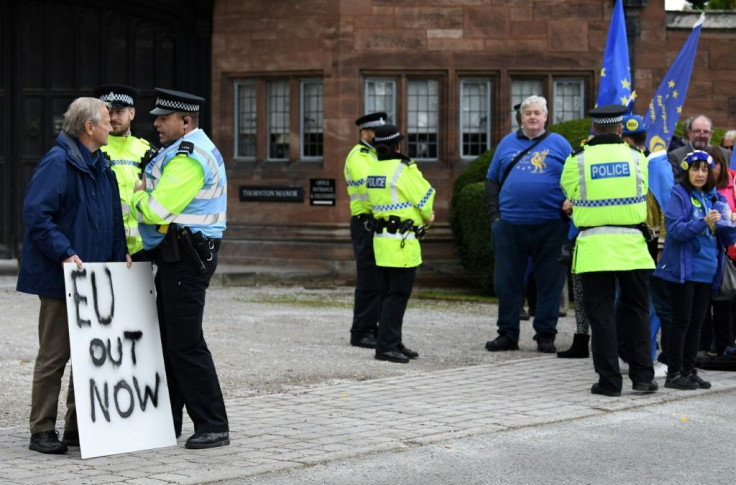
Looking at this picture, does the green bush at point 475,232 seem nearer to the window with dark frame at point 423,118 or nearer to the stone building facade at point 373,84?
the stone building facade at point 373,84

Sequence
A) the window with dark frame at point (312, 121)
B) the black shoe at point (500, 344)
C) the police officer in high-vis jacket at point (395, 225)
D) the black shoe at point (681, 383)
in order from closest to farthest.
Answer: the black shoe at point (681, 383), the police officer in high-vis jacket at point (395, 225), the black shoe at point (500, 344), the window with dark frame at point (312, 121)

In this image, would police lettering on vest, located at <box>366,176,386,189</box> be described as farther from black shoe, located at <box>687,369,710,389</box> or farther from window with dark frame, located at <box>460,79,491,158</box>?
window with dark frame, located at <box>460,79,491,158</box>

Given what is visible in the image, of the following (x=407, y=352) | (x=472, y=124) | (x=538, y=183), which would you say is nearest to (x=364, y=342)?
(x=407, y=352)

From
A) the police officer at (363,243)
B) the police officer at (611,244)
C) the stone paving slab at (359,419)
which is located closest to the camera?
the stone paving slab at (359,419)

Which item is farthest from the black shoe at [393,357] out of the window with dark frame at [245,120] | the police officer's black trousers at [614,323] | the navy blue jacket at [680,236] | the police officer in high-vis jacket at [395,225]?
the window with dark frame at [245,120]

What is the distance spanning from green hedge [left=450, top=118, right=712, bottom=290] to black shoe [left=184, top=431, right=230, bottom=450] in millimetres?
8742

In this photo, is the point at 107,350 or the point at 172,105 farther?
the point at 172,105

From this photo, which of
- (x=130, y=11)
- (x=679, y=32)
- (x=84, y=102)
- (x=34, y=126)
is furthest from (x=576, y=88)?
(x=84, y=102)

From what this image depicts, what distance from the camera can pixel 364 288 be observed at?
12.3 meters

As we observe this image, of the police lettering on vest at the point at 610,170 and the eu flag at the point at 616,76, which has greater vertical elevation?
the eu flag at the point at 616,76

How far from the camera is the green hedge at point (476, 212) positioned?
16.3 meters

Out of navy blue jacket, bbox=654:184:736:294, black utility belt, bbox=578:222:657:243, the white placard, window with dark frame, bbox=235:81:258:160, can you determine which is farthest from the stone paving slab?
window with dark frame, bbox=235:81:258:160

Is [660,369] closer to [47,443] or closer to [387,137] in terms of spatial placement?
[387,137]

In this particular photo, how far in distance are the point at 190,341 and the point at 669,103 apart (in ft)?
19.6
